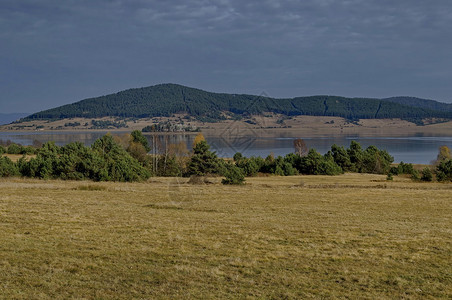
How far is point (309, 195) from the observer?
2552cm

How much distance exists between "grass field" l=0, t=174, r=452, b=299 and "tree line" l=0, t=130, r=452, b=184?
56.5 feet

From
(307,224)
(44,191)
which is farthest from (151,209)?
(44,191)

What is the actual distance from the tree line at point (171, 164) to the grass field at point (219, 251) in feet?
56.5

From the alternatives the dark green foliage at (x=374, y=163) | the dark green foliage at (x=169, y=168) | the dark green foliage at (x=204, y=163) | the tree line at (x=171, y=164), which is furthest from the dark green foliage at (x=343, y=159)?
the dark green foliage at (x=169, y=168)

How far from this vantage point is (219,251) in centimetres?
1080

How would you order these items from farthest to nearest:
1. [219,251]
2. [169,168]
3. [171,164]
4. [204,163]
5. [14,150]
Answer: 1. [14,150]
2. [171,164]
3. [169,168]
4. [204,163]
5. [219,251]

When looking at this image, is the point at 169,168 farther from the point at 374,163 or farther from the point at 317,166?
the point at 374,163

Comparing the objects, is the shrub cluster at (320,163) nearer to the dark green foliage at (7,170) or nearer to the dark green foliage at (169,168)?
the dark green foliage at (169,168)

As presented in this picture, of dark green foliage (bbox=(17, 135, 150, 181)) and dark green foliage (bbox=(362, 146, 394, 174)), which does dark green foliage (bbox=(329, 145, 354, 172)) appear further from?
dark green foliage (bbox=(17, 135, 150, 181))

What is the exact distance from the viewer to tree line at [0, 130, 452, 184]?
122ft

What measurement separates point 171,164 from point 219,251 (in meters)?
50.4

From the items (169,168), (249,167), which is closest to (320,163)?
(249,167)

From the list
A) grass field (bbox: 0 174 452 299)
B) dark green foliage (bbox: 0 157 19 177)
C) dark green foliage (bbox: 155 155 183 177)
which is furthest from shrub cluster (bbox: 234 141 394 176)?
grass field (bbox: 0 174 452 299)

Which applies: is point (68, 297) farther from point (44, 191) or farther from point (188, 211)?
point (44, 191)
